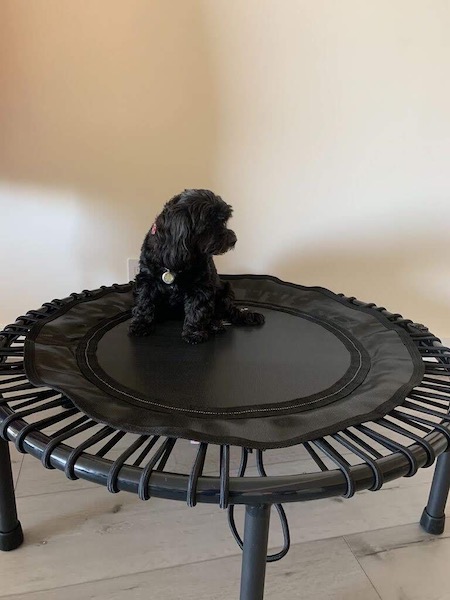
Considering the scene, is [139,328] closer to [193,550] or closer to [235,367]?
[235,367]

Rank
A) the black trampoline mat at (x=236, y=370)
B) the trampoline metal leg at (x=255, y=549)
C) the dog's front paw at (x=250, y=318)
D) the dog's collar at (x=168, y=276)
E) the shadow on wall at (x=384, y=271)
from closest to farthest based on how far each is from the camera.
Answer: the trampoline metal leg at (x=255, y=549) < the black trampoline mat at (x=236, y=370) < the dog's collar at (x=168, y=276) < the dog's front paw at (x=250, y=318) < the shadow on wall at (x=384, y=271)

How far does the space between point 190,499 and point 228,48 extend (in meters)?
1.26

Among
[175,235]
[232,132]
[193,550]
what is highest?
[232,132]

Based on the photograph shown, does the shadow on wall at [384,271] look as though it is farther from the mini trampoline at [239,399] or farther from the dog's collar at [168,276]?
the dog's collar at [168,276]

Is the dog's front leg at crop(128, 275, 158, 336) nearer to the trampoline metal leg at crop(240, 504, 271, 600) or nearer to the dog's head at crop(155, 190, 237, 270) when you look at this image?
the dog's head at crop(155, 190, 237, 270)

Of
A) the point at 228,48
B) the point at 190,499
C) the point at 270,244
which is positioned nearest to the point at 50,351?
the point at 190,499

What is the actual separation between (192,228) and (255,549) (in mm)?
623

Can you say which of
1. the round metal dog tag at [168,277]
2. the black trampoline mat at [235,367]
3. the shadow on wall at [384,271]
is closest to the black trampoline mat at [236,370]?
the black trampoline mat at [235,367]

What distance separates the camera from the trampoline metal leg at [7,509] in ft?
3.21

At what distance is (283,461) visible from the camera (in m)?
1.36

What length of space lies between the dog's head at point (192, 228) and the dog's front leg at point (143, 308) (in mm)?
127

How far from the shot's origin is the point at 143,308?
124cm

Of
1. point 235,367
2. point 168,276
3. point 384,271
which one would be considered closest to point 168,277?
point 168,276

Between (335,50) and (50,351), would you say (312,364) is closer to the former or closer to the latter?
(50,351)
